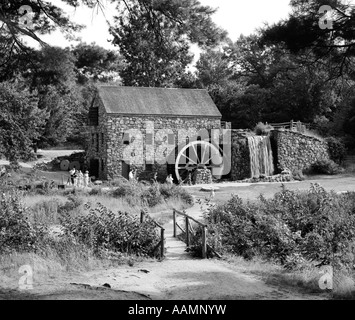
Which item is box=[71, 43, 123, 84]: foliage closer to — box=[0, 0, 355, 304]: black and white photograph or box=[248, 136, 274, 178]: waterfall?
box=[0, 0, 355, 304]: black and white photograph

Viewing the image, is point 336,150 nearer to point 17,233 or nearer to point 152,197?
point 152,197

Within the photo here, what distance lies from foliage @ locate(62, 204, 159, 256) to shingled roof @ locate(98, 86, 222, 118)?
19.1 m

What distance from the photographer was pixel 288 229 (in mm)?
12133

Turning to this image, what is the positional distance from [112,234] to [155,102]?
21320mm

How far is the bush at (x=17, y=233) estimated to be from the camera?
10.8 metres

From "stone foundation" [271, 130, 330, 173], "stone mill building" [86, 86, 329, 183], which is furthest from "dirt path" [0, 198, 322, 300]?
"stone foundation" [271, 130, 330, 173]

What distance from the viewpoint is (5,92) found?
943 inches

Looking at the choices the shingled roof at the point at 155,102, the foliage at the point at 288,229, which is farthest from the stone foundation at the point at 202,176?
the foliage at the point at 288,229

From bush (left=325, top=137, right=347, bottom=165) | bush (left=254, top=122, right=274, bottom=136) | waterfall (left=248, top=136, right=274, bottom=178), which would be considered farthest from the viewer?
bush (left=325, top=137, right=347, bottom=165)

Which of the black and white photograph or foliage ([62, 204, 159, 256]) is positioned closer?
the black and white photograph

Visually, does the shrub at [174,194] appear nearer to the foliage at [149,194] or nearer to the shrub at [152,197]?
the foliage at [149,194]

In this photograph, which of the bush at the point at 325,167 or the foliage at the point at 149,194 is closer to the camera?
the foliage at the point at 149,194

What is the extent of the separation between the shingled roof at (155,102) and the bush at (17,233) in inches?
758

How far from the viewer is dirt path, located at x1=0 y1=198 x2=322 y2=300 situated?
26.6 ft
